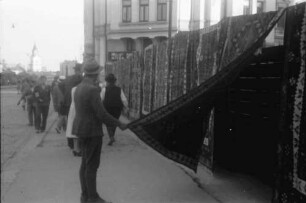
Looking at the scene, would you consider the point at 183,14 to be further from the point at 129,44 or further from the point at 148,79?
the point at 148,79

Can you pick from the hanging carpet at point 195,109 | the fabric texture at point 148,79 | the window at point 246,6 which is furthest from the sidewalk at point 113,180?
the window at point 246,6

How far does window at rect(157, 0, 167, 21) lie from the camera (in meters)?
36.7

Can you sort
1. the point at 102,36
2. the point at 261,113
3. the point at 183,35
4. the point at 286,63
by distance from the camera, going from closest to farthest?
the point at 286,63
the point at 261,113
the point at 183,35
the point at 102,36

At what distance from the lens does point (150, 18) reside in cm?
3738

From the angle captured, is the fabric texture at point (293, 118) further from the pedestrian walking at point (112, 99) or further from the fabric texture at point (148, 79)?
the fabric texture at point (148, 79)

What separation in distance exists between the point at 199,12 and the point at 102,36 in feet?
30.5

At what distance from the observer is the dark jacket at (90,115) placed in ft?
19.0

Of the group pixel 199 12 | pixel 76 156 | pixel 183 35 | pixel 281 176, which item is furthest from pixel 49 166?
pixel 199 12

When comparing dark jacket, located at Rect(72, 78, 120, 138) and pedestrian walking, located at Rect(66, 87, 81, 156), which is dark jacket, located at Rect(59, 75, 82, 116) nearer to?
pedestrian walking, located at Rect(66, 87, 81, 156)

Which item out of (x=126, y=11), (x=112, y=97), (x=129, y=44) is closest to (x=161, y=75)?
(x=112, y=97)

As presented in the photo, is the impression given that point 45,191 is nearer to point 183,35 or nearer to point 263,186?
point 263,186

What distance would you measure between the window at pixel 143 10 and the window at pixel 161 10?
1.13m

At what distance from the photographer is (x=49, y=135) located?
13945mm

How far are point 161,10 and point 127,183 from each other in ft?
101
